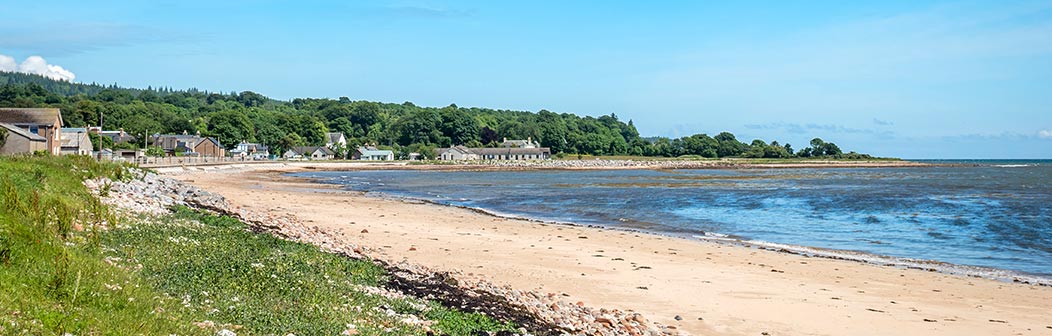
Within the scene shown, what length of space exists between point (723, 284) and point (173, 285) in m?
9.28

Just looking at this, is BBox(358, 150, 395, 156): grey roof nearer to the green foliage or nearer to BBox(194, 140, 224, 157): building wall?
BBox(194, 140, 224, 157): building wall

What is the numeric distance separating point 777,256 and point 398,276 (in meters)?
10.4

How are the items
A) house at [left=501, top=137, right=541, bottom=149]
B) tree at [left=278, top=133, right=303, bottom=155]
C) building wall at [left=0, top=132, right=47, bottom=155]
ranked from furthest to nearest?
1. house at [left=501, top=137, right=541, bottom=149]
2. tree at [left=278, top=133, right=303, bottom=155]
3. building wall at [left=0, top=132, right=47, bottom=155]

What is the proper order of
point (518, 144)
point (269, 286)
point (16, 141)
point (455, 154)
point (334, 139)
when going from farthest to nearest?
point (518, 144), point (334, 139), point (455, 154), point (16, 141), point (269, 286)

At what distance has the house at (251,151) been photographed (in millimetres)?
129000

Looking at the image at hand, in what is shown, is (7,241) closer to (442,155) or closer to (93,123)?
(93,123)

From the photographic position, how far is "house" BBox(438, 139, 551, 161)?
517 feet

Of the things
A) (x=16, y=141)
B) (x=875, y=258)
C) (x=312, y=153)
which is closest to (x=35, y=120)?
(x=16, y=141)

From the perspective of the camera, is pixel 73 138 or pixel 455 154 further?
pixel 455 154

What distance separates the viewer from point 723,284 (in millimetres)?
13766

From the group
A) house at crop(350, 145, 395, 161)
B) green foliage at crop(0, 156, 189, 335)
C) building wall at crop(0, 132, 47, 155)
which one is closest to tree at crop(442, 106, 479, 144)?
house at crop(350, 145, 395, 161)

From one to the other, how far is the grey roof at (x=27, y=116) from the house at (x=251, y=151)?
68004 mm

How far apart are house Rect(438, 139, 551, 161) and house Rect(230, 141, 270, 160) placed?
34938 mm

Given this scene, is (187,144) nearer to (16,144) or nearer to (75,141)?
(75,141)
